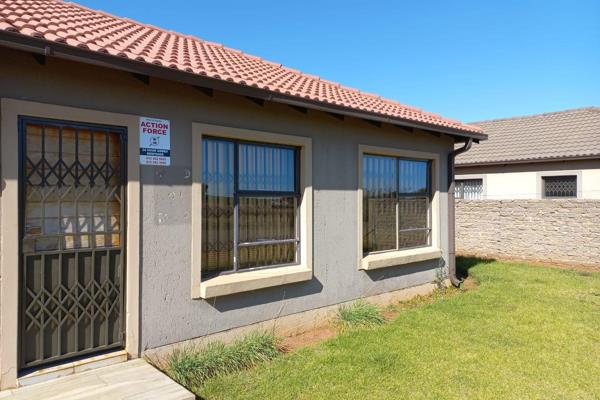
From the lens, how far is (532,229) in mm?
12617

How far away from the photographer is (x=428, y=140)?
8.29 meters

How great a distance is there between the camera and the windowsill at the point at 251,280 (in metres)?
4.69

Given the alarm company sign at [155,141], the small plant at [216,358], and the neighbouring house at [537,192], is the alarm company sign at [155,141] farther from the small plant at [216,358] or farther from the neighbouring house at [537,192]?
the neighbouring house at [537,192]

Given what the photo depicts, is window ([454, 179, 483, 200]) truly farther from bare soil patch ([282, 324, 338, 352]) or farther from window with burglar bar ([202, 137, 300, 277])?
window with burglar bar ([202, 137, 300, 277])

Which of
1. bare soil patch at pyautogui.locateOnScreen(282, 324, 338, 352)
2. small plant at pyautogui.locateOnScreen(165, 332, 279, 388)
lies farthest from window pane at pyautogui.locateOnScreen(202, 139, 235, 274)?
bare soil patch at pyautogui.locateOnScreen(282, 324, 338, 352)

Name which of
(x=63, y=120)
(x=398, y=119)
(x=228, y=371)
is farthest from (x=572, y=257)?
(x=63, y=120)

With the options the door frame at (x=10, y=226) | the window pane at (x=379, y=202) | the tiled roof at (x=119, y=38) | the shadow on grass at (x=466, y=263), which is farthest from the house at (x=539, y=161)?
the door frame at (x=10, y=226)

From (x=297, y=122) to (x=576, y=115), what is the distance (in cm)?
1533

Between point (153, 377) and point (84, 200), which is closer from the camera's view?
point (153, 377)

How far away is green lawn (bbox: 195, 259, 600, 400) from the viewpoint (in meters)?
4.08

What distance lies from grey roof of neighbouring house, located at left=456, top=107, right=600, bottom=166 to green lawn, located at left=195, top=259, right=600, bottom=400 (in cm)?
812

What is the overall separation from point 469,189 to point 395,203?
9706 millimetres

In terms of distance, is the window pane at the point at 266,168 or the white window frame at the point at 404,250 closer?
the window pane at the point at 266,168

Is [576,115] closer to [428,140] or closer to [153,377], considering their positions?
[428,140]
